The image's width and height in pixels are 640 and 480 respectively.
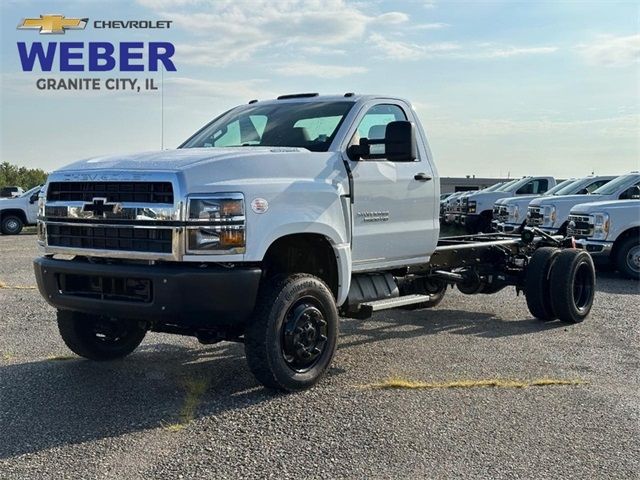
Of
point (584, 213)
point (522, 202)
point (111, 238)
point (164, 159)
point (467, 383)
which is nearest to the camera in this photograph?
point (111, 238)

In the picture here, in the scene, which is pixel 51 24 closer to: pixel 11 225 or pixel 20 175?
pixel 11 225

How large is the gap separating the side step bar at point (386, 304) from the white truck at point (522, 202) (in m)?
9.44

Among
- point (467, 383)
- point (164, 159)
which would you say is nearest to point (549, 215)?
point (467, 383)

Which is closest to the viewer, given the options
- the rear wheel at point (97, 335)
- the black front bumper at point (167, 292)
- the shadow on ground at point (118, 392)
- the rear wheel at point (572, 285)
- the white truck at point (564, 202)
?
the shadow on ground at point (118, 392)

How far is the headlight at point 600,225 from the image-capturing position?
1252cm

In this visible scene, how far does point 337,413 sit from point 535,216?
1173cm

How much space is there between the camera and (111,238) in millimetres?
5078

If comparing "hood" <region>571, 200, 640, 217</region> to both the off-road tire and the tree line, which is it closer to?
the off-road tire

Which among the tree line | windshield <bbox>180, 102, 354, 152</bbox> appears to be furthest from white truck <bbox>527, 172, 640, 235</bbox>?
the tree line

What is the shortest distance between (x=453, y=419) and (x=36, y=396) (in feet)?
9.39

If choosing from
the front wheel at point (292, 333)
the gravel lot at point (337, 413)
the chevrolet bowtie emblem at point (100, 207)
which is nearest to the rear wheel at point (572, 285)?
the gravel lot at point (337, 413)

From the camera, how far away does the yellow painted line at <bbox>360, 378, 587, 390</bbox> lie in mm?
5500

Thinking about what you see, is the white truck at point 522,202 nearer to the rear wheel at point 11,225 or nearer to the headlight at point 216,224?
the headlight at point 216,224

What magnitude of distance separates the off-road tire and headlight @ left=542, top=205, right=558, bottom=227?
6.94 metres
